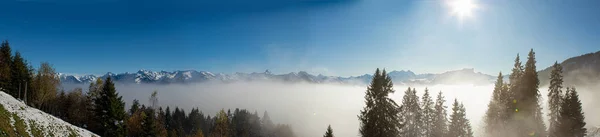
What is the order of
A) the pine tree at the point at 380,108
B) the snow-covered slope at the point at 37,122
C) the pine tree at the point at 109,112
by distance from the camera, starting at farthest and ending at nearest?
the pine tree at the point at 109,112 → the snow-covered slope at the point at 37,122 → the pine tree at the point at 380,108

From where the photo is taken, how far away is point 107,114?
151ft

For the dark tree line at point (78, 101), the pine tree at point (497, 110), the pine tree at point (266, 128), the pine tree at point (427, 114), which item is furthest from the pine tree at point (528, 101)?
the pine tree at point (266, 128)

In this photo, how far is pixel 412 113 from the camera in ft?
146

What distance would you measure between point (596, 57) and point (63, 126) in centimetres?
20441

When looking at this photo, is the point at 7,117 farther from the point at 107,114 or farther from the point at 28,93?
the point at 28,93

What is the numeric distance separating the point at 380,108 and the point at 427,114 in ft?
84.2

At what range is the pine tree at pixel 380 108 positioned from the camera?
2422cm

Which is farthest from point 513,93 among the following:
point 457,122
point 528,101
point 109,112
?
point 109,112

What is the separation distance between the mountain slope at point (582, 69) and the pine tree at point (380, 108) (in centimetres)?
12937

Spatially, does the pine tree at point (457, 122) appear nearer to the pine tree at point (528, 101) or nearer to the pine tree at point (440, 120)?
the pine tree at point (440, 120)

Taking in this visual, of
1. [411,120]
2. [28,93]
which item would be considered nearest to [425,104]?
[411,120]

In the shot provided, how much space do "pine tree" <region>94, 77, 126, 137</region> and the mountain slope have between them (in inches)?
6036

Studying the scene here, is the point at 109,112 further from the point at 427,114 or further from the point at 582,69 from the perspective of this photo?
the point at 582,69

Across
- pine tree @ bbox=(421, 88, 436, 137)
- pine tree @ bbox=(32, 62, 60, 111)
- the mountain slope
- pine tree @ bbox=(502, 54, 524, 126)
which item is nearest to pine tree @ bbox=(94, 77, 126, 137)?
pine tree @ bbox=(32, 62, 60, 111)
